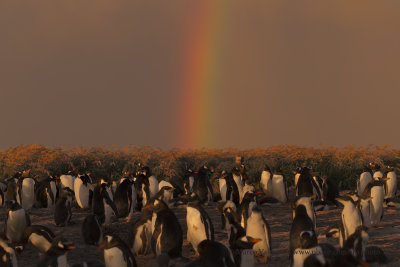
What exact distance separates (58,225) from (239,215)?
14.7 ft

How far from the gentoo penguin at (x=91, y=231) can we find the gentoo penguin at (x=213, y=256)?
397 cm

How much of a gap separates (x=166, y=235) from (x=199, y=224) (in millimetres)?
948

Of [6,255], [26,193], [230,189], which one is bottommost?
[6,255]

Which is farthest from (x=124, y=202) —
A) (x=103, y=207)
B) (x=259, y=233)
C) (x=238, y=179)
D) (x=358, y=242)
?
(x=358, y=242)

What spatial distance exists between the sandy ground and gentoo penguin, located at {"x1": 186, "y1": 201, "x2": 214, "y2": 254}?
1.55ft

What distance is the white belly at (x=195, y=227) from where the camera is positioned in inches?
349

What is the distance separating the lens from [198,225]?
8930 millimetres

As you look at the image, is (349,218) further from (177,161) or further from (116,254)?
(177,161)

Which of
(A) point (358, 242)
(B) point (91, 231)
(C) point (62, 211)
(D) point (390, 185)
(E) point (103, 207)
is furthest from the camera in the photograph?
(D) point (390, 185)

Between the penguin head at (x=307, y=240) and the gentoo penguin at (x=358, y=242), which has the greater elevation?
the penguin head at (x=307, y=240)

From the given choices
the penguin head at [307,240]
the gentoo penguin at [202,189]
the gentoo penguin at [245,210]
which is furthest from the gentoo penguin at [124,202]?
the penguin head at [307,240]

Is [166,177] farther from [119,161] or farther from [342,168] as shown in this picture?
[342,168]

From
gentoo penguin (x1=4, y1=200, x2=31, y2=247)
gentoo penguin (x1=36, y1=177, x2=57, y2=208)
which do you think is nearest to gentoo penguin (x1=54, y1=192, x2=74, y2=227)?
gentoo penguin (x1=4, y1=200, x2=31, y2=247)

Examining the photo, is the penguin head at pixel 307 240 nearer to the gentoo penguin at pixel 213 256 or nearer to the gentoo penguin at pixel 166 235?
the gentoo penguin at pixel 213 256
